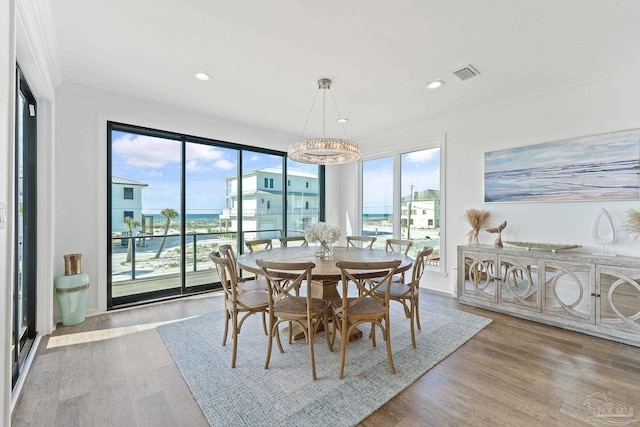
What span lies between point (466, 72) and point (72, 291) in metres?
4.90

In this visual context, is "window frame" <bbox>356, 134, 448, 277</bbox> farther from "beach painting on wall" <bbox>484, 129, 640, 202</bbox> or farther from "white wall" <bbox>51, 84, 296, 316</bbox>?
"white wall" <bbox>51, 84, 296, 316</bbox>

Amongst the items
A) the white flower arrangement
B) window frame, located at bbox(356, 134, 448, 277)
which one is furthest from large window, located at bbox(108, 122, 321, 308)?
the white flower arrangement

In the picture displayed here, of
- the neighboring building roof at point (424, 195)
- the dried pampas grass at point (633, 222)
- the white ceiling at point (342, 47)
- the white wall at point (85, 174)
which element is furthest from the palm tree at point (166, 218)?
the dried pampas grass at point (633, 222)

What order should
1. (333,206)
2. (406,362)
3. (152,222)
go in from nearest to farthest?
(406,362), (152,222), (333,206)

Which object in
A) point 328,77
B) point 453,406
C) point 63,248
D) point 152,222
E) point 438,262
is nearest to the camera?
point 453,406

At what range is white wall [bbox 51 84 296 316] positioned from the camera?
3320mm

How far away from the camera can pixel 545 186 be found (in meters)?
3.50

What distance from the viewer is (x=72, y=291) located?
3.16 m

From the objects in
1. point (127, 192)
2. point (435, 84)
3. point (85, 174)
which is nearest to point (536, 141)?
point (435, 84)

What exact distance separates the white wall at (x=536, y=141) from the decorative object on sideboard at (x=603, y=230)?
6 cm

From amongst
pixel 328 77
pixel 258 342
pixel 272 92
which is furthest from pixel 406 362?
pixel 272 92

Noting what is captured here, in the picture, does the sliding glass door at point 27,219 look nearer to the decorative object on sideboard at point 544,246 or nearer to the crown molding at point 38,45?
the crown molding at point 38,45

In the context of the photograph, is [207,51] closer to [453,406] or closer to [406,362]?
[406,362]

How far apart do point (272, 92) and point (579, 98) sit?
3.59 metres
